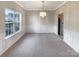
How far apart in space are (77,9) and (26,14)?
8194mm

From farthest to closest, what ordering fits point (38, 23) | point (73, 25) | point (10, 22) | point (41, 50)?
point (38, 23) < point (10, 22) < point (73, 25) < point (41, 50)

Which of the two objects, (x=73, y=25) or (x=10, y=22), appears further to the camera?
(x=10, y=22)

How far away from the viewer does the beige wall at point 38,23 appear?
1278 centimetres

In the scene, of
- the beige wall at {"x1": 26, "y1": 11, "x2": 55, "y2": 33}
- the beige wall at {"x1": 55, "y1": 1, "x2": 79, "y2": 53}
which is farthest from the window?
the beige wall at {"x1": 26, "y1": 11, "x2": 55, "y2": 33}

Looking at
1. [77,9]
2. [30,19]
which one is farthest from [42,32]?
[77,9]

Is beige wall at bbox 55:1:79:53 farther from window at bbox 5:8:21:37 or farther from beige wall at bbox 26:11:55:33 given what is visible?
beige wall at bbox 26:11:55:33

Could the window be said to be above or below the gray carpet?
above

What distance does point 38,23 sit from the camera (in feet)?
42.5

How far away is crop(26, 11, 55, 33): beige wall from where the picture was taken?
12.8m

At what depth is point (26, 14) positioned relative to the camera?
1273 cm

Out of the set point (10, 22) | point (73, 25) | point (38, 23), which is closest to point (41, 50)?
point (73, 25)

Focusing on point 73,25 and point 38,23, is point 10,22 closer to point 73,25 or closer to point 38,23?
point 73,25

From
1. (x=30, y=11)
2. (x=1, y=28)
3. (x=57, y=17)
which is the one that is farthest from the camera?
(x=30, y=11)

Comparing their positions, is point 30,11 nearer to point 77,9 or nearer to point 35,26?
point 35,26
